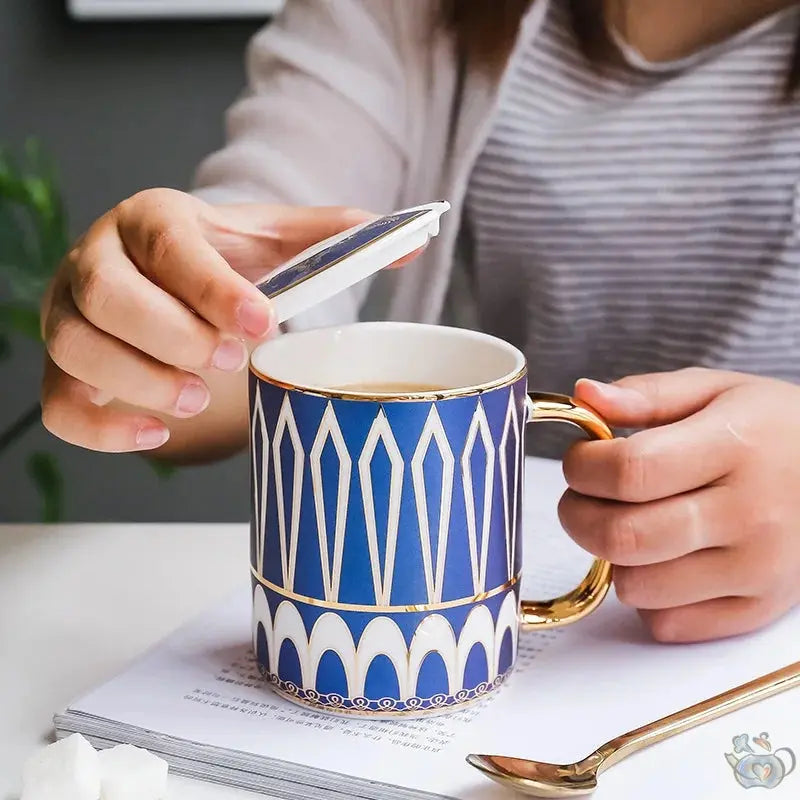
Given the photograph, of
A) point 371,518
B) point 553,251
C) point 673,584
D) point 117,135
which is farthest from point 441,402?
point 117,135

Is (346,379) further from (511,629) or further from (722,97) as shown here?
(722,97)

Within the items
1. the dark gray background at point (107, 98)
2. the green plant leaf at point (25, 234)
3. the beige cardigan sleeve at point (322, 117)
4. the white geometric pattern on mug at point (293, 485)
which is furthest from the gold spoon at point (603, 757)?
the dark gray background at point (107, 98)

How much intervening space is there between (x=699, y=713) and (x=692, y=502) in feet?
0.30

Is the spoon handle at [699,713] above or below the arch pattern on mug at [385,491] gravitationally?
below

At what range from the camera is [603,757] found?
0.41 meters

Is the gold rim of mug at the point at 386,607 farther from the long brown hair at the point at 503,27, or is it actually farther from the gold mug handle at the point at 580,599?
the long brown hair at the point at 503,27

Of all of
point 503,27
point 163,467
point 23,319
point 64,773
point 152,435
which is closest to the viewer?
point 64,773

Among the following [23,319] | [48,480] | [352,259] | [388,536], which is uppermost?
[352,259]

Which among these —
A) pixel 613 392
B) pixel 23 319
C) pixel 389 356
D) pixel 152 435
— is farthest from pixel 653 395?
pixel 23 319

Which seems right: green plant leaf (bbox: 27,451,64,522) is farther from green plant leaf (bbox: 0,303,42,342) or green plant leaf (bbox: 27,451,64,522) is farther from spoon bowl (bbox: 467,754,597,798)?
spoon bowl (bbox: 467,754,597,798)

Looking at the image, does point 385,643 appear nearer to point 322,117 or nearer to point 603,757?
point 603,757

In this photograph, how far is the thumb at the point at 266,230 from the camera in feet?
1.84

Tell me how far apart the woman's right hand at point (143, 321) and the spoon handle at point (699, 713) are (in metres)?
0.21

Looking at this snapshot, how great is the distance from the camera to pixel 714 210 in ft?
2.72
